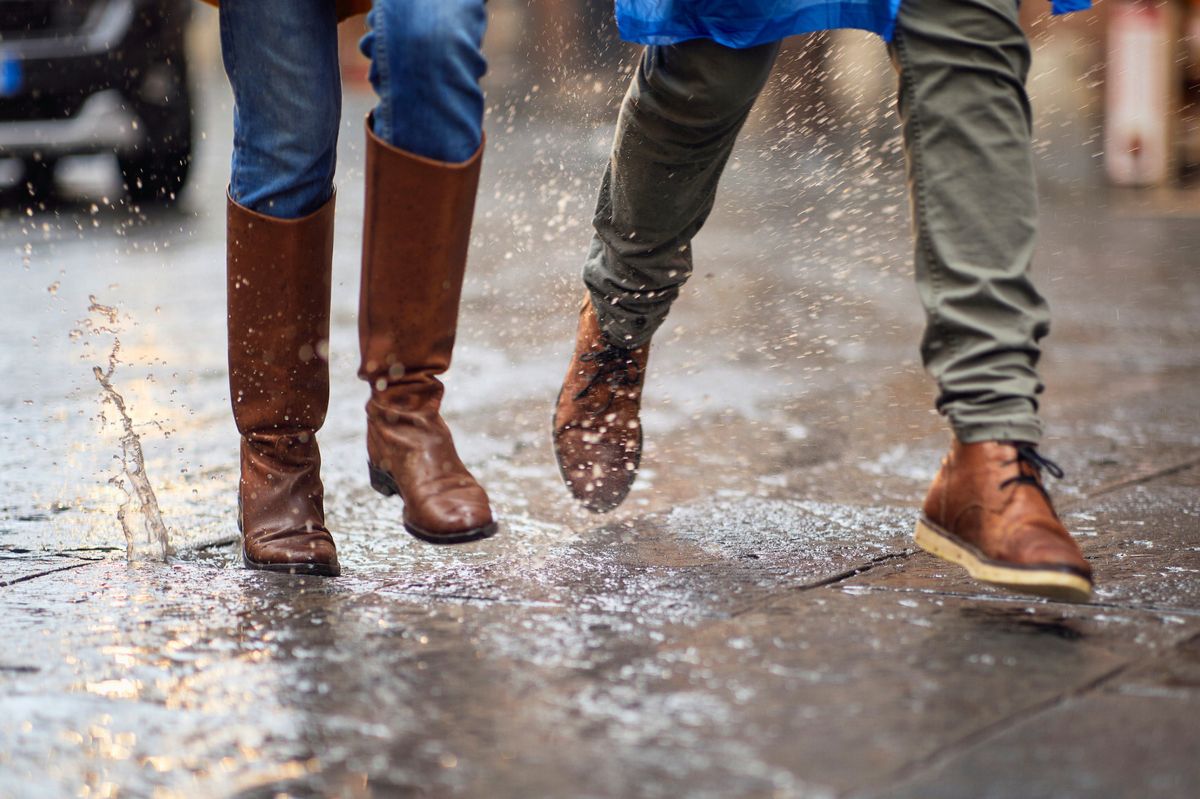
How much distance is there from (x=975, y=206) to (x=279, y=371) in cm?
103

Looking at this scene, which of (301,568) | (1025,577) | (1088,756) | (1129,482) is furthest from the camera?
(1129,482)

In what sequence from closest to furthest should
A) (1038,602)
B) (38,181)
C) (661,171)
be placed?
1. (1038,602)
2. (661,171)
3. (38,181)

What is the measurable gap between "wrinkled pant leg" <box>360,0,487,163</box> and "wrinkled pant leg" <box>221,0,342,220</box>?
14 cm

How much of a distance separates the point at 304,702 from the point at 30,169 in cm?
850

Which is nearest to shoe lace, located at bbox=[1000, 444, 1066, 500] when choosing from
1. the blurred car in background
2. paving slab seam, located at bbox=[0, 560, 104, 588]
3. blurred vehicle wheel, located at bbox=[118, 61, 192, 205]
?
paving slab seam, located at bbox=[0, 560, 104, 588]

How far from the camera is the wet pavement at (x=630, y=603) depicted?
4.83 feet

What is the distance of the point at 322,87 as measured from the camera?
7.47 ft

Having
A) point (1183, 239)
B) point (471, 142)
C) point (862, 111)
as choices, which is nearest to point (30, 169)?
point (1183, 239)

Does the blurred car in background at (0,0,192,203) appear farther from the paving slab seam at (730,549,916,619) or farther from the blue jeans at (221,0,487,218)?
the paving slab seam at (730,549,916,619)

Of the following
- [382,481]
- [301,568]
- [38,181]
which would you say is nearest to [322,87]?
[382,481]

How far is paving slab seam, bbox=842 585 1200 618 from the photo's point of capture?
1945 millimetres

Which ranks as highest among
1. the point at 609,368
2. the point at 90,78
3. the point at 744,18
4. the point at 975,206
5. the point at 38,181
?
the point at 744,18

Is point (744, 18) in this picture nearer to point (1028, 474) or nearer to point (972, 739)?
point (1028, 474)

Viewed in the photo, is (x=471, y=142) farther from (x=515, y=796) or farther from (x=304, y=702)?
(x=515, y=796)
